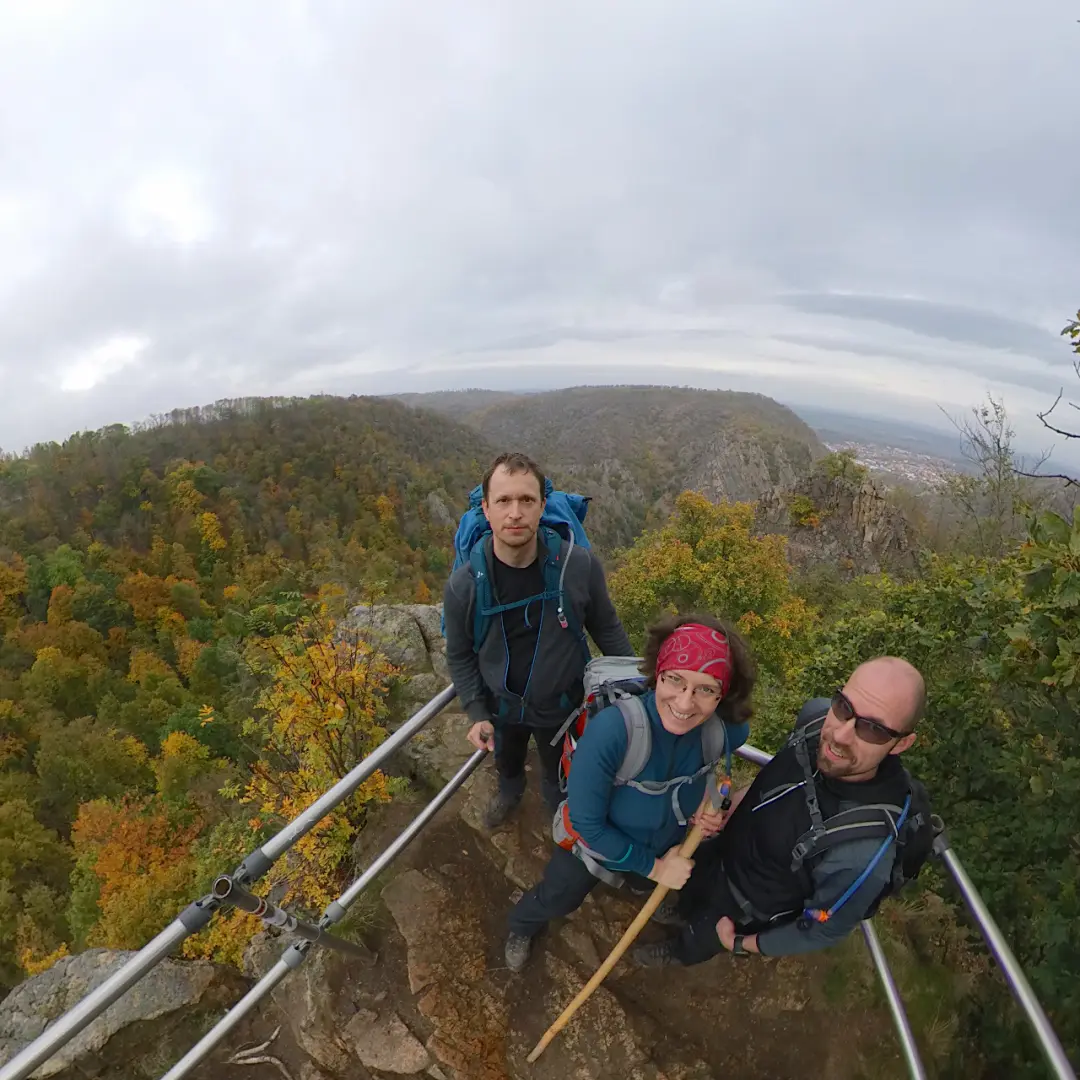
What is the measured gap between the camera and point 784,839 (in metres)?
2.43

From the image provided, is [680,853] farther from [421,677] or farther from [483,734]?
[421,677]

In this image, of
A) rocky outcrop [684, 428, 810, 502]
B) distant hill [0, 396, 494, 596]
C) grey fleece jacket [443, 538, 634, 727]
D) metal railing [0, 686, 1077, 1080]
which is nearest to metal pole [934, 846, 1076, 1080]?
metal railing [0, 686, 1077, 1080]

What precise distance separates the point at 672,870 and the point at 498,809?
68.1 inches

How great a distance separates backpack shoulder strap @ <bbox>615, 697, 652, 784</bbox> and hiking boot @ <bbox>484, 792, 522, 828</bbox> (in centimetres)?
185

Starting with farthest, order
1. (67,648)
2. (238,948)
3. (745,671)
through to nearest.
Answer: (67,648) < (238,948) < (745,671)

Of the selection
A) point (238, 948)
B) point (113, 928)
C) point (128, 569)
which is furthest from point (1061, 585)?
point (128, 569)

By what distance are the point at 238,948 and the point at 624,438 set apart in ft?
507

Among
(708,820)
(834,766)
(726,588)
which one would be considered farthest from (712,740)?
(726,588)

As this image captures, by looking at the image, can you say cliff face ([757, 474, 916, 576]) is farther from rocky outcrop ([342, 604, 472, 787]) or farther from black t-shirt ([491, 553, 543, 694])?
black t-shirt ([491, 553, 543, 694])

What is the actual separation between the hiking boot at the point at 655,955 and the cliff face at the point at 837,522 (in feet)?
112

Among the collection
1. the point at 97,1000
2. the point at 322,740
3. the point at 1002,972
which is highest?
the point at 97,1000

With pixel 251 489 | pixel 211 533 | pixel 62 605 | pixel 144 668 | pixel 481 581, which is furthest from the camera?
pixel 251 489

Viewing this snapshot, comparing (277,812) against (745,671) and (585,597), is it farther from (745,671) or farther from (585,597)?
(745,671)

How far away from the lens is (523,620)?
297cm
